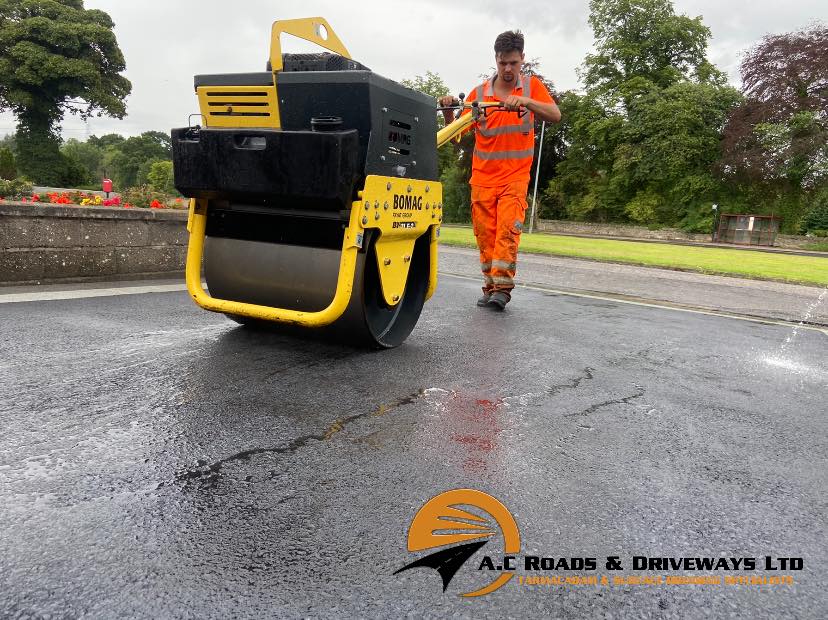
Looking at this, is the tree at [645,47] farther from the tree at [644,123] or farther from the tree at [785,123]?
the tree at [785,123]

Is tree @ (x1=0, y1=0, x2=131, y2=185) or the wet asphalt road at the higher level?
tree @ (x1=0, y1=0, x2=131, y2=185)

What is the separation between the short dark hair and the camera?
4934mm

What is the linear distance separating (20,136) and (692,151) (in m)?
42.3

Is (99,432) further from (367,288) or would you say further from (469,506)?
(367,288)

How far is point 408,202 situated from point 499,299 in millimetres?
2181

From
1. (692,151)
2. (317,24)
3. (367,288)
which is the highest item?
(692,151)

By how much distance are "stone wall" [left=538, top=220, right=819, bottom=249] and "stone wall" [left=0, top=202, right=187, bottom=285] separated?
113 feet

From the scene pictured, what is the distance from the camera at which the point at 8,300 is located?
13.4 feet

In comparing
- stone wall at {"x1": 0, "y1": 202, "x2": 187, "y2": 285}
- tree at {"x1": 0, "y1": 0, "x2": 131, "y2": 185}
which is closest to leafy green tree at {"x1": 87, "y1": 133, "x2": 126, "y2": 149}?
tree at {"x1": 0, "y1": 0, "x2": 131, "y2": 185}

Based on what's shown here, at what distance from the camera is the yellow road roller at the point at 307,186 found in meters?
2.85

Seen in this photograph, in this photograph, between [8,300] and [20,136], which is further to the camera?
[20,136]

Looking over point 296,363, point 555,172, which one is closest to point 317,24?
point 296,363

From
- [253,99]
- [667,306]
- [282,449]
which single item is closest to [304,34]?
[253,99]

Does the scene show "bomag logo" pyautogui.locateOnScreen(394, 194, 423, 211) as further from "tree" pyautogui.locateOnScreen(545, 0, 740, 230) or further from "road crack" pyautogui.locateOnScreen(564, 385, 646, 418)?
"tree" pyautogui.locateOnScreen(545, 0, 740, 230)
